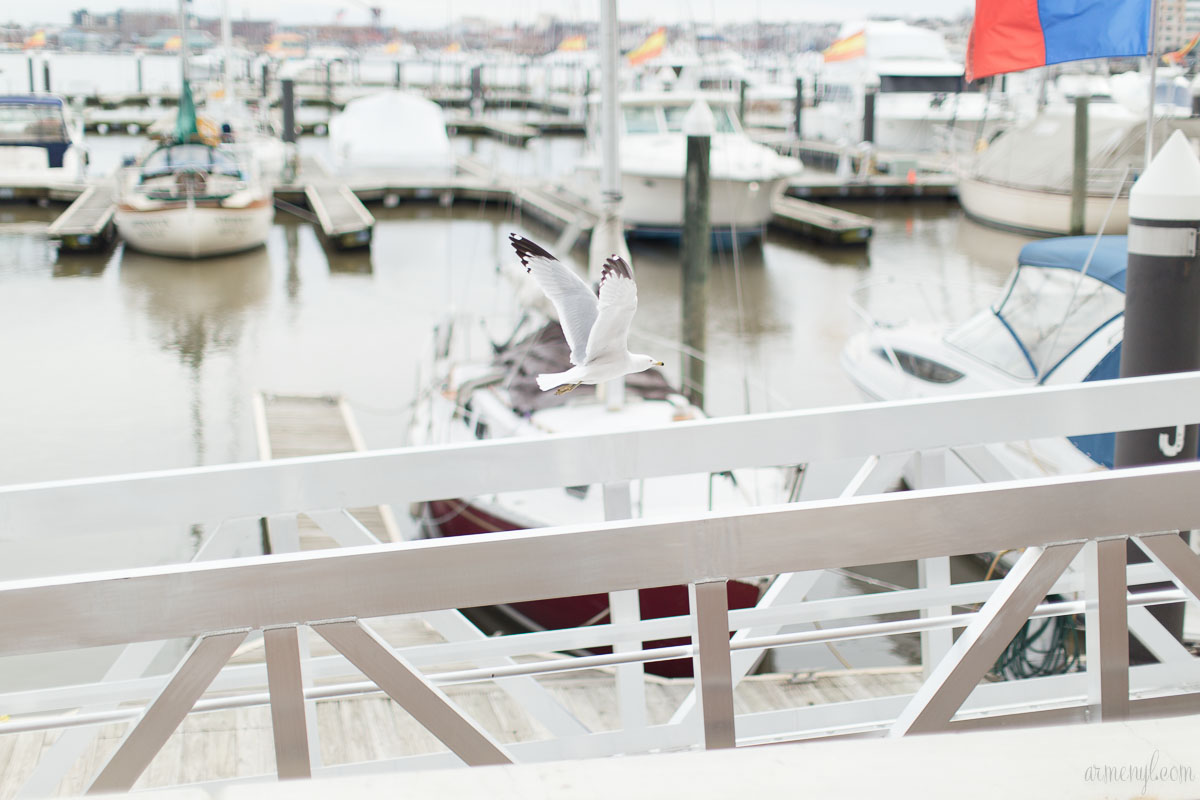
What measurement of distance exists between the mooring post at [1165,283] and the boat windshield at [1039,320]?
2692mm

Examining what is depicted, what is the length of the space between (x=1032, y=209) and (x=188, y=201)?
14.5 metres

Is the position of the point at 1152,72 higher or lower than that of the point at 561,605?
higher

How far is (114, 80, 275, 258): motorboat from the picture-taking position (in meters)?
19.5

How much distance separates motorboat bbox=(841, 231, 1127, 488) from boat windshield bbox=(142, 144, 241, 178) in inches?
562

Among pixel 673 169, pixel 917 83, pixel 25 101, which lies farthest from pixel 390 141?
pixel 917 83

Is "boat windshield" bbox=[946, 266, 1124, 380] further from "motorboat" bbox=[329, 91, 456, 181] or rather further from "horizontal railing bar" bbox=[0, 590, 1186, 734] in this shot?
"motorboat" bbox=[329, 91, 456, 181]

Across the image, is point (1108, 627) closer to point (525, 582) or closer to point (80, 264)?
point (525, 582)

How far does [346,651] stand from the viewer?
180 cm

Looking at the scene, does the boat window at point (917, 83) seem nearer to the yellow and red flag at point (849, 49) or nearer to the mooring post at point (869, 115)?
the mooring post at point (869, 115)

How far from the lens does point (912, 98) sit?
33.9 m

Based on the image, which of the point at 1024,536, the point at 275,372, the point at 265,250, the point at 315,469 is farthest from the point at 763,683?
the point at 265,250

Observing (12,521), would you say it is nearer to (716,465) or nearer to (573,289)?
(573,289)

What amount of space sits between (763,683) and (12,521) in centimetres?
323

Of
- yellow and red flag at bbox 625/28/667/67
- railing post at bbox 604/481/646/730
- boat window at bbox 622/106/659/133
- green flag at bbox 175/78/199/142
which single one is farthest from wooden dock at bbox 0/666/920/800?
yellow and red flag at bbox 625/28/667/67
